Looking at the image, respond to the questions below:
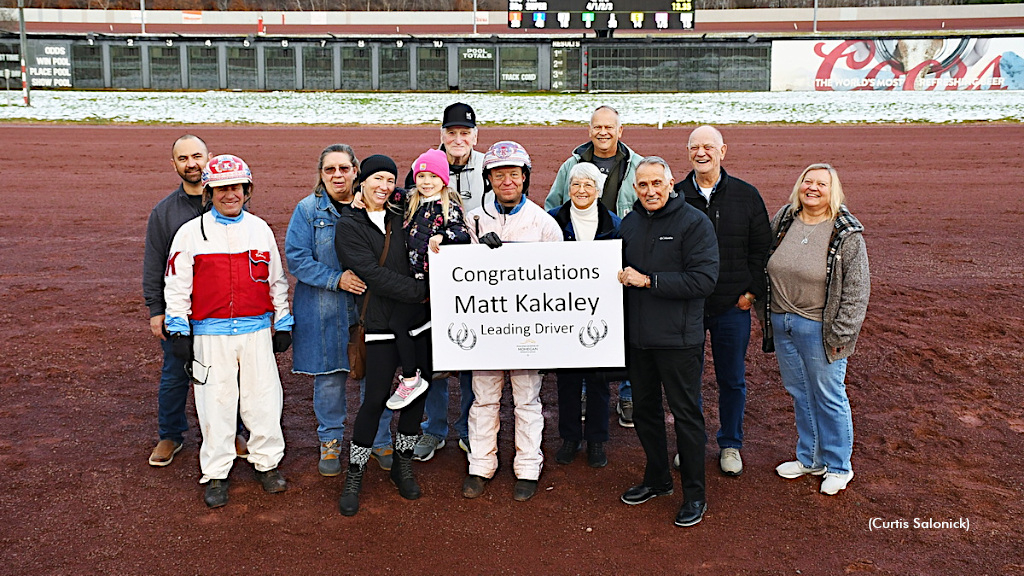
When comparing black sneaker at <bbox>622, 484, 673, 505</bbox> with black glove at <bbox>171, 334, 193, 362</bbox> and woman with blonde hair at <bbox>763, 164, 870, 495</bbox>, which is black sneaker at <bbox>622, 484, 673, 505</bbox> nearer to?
woman with blonde hair at <bbox>763, 164, 870, 495</bbox>

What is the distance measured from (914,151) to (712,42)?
2059 cm

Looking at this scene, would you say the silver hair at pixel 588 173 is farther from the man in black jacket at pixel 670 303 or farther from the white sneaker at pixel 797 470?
the white sneaker at pixel 797 470

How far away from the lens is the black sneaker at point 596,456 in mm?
5680

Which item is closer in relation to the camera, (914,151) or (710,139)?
(710,139)

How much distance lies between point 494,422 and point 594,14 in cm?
3690

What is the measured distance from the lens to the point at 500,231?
524 cm

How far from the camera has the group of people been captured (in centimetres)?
496

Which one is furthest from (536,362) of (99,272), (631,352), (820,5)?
(820,5)

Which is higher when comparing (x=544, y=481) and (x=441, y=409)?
(x=441, y=409)

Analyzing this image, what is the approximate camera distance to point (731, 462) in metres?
5.55

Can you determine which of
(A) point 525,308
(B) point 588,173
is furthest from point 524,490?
(B) point 588,173

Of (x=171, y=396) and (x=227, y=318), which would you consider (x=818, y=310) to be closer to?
(x=227, y=318)

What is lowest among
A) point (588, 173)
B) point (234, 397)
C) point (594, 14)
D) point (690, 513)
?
point (690, 513)

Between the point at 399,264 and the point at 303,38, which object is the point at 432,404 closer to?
the point at 399,264
